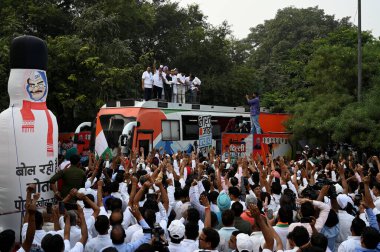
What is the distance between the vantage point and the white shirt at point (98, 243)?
5301mm

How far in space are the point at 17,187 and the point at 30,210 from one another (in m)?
3.37

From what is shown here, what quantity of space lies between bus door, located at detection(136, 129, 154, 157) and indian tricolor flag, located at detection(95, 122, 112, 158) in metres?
1.08

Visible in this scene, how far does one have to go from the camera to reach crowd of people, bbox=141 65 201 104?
19.2 metres

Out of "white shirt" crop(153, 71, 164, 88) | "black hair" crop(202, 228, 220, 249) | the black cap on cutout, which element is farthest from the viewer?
"white shirt" crop(153, 71, 164, 88)

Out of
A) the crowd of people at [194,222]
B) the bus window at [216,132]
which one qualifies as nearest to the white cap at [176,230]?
the crowd of people at [194,222]

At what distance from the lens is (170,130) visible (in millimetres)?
19078

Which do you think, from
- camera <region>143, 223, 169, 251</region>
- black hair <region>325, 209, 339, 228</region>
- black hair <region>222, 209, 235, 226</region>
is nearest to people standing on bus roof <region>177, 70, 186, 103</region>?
black hair <region>325, 209, 339, 228</region>

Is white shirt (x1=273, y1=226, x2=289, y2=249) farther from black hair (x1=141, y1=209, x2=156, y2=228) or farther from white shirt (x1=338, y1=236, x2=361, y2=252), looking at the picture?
black hair (x1=141, y1=209, x2=156, y2=228)

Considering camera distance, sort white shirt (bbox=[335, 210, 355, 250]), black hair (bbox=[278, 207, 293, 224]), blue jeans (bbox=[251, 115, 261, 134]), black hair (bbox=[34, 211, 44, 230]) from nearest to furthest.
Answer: black hair (bbox=[34, 211, 44, 230]) < black hair (bbox=[278, 207, 293, 224]) < white shirt (bbox=[335, 210, 355, 250]) < blue jeans (bbox=[251, 115, 261, 134])

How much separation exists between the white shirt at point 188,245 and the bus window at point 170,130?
43.9ft

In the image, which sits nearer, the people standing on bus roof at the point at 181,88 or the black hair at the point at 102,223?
the black hair at the point at 102,223

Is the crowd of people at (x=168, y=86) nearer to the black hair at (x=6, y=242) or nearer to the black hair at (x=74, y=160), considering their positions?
the black hair at (x=74, y=160)

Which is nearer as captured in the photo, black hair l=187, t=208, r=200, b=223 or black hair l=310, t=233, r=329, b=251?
black hair l=310, t=233, r=329, b=251

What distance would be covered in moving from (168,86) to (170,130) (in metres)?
2.28
